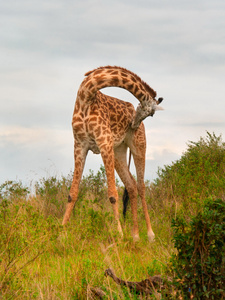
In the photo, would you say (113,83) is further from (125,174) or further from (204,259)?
(204,259)

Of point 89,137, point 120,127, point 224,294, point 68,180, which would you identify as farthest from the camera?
point 68,180

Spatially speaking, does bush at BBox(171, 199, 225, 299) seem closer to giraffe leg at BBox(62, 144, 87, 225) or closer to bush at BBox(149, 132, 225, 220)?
giraffe leg at BBox(62, 144, 87, 225)

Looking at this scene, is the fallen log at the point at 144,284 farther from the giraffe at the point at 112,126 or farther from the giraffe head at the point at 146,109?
the giraffe head at the point at 146,109

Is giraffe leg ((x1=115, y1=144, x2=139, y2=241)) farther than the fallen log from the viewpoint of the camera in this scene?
Yes

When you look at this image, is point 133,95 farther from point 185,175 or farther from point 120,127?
point 185,175

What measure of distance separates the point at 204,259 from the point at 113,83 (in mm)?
4951

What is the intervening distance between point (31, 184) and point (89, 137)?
407 cm

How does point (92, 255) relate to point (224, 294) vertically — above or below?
above

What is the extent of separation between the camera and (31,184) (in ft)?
37.7

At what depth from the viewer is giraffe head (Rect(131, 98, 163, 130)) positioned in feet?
27.9

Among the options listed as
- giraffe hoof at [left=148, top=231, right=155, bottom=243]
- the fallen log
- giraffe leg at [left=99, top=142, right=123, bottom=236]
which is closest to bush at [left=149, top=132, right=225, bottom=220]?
giraffe hoof at [left=148, top=231, right=155, bottom=243]

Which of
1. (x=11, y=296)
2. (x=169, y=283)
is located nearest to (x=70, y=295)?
(x=11, y=296)

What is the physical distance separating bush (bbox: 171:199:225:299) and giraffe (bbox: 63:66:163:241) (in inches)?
147

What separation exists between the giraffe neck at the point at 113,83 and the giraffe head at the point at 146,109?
0.23 ft
